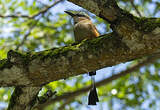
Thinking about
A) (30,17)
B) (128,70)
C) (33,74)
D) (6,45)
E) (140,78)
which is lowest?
(140,78)

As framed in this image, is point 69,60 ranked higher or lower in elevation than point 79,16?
higher

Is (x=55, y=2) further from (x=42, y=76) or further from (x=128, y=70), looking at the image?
(x=42, y=76)

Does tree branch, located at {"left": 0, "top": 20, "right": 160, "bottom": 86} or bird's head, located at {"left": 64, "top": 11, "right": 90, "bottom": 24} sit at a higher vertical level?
tree branch, located at {"left": 0, "top": 20, "right": 160, "bottom": 86}

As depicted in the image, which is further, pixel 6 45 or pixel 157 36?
pixel 6 45

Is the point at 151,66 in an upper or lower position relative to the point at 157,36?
lower

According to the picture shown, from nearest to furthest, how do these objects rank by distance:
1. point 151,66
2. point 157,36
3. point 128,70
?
point 157,36
point 128,70
point 151,66

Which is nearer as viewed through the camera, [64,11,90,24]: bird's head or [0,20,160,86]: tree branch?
[0,20,160,86]: tree branch

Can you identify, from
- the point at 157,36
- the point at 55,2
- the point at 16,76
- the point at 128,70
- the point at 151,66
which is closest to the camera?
the point at 157,36

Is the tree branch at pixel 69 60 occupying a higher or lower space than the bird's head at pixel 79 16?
higher

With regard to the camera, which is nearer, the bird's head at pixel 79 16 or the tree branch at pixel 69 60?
the tree branch at pixel 69 60

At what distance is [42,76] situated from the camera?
2.91 meters

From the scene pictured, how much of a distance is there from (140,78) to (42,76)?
4041mm

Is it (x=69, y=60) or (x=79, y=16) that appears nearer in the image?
(x=69, y=60)

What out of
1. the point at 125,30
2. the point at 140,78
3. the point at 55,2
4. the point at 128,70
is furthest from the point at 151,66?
the point at 125,30
